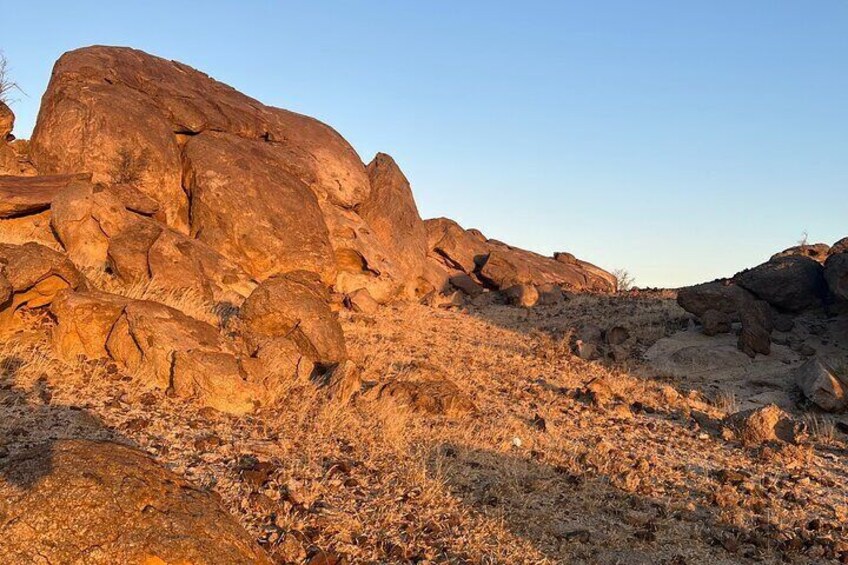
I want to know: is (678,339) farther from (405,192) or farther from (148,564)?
(148,564)

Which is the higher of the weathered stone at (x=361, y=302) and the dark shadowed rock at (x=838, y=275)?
the dark shadowed rock at (x=838, y=275)

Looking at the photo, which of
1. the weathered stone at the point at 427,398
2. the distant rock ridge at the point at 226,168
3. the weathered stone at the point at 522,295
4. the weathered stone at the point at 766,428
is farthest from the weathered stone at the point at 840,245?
the weathered stone at the point at 427,398

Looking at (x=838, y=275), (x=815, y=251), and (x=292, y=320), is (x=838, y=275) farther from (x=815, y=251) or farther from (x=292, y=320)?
(x=292, y=320)

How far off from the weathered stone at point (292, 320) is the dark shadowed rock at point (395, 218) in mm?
13835

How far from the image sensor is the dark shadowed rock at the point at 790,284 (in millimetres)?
18781

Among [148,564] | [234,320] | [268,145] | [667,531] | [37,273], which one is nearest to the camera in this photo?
[148,564]

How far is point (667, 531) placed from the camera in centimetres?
737

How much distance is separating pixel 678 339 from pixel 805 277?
4539 millimetres

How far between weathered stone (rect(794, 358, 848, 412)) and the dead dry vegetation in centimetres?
98

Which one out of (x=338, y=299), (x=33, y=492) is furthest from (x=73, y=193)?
(x=33, y=492)

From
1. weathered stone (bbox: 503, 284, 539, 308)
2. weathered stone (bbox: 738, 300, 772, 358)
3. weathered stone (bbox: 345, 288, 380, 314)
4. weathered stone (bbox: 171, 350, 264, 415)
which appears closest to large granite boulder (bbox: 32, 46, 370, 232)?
weathered stone (bbox: 345, 288, 380, 314)

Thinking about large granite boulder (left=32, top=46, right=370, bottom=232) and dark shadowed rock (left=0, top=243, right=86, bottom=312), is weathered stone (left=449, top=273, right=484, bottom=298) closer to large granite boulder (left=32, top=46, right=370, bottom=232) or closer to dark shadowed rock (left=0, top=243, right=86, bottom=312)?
large granite boulder (left=32, top=46, right=370, bottom=232)

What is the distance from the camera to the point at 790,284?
741 inches

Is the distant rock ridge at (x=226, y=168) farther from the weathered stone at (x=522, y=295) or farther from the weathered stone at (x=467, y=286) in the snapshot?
the weathered stone at (x=522, y=295)
